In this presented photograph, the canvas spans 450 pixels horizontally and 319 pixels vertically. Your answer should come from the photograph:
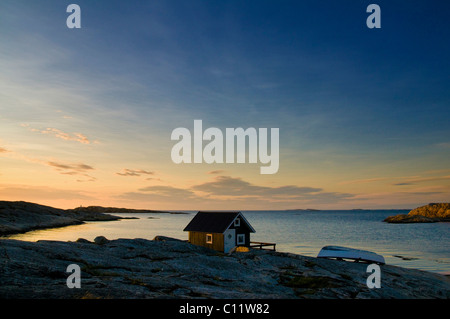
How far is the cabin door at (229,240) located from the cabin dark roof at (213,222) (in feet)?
2.87

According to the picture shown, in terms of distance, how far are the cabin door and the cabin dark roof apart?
34.4 inches

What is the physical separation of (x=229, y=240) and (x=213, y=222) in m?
3.91

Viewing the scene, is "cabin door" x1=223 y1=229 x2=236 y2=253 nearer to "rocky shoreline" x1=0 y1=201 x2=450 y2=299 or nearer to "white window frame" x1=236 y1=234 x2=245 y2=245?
Result: "white window frame" x1=236 y1=234 x2=245 y2=245

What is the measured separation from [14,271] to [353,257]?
3776cm

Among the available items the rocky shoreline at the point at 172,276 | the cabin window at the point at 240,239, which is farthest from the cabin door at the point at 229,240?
the rocky shoreline at the point at 172,276

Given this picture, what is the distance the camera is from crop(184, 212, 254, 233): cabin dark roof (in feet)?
147

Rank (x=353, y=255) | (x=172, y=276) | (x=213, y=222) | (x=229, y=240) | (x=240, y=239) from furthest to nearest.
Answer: (x=213, y=222), (x=240, y=239), (x=229, y=240), (x=353, y=255), (x=172, y=276)

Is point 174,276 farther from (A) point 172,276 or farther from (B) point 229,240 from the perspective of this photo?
(B) point 229,240

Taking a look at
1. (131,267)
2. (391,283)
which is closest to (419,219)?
(391,283)

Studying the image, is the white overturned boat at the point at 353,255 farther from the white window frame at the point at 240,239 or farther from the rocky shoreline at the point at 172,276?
the white window frame at the point at 240,239

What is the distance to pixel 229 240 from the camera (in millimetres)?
44344

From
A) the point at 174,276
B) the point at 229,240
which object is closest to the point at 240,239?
the point at 229,240
